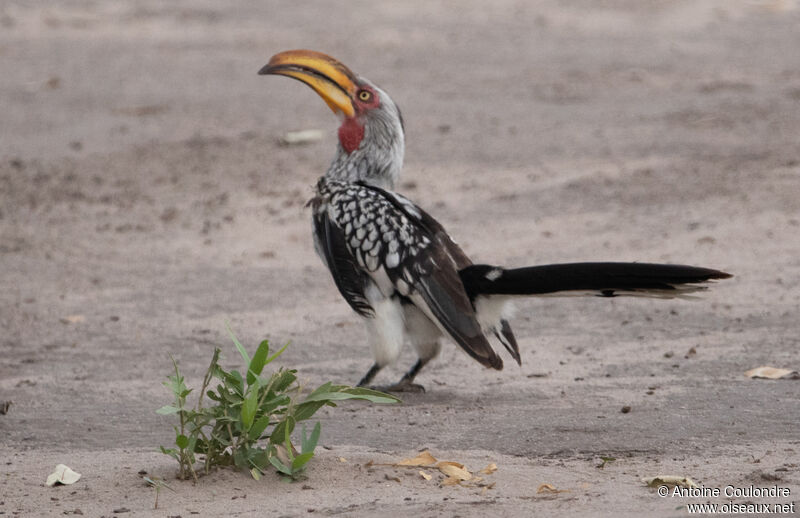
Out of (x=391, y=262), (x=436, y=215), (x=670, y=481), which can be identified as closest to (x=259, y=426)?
(x=670, y=481)

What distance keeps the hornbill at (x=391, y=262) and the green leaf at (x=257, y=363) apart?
1.03m

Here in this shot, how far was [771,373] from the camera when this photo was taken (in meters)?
4.41

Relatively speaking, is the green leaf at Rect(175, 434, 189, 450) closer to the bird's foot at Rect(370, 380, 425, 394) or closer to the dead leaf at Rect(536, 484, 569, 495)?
the dead leaf at Rect(536, 484, 569, 495)

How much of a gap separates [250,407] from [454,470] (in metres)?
0.61

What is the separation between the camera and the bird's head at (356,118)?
493 cm

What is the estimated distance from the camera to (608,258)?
246 inches

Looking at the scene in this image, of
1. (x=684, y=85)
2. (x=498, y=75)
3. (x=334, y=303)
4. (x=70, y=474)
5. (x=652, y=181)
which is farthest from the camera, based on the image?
(x=498, y=75)

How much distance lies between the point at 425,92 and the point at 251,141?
190 centimetres

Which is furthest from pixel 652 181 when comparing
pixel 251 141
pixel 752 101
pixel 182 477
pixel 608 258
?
pixel 182 477

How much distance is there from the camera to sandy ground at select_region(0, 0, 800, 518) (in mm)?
3574

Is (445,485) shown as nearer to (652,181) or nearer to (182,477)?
(182,477)

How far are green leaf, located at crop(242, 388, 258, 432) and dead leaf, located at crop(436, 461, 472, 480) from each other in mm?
567

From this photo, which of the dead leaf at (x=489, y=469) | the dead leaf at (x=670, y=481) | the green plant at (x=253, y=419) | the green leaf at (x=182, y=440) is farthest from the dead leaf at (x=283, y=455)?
the dead leaf at (x=670, y=481)

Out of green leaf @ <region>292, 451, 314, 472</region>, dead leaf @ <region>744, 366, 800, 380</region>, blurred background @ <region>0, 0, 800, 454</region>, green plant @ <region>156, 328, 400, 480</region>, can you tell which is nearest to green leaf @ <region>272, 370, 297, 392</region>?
green plant @ <region>156, 328, 400, 480</region>
